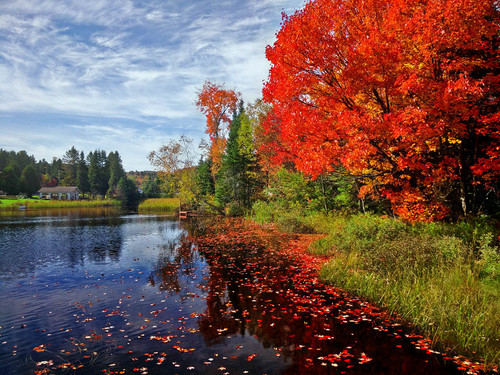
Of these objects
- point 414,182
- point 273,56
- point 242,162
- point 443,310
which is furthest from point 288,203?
point 443,310

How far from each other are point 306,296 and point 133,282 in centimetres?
652

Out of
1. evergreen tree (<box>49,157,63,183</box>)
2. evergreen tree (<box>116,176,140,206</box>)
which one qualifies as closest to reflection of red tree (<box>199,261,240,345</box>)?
evergreen tree (<box>116,176,140,206</box>)

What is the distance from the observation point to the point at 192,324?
732 cm

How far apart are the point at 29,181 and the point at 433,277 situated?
110m

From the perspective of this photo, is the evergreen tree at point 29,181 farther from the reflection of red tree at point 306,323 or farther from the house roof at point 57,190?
the reflection of red tree at point 306,323

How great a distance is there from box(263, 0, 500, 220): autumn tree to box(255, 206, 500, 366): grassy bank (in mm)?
1998

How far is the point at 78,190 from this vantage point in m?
96.7

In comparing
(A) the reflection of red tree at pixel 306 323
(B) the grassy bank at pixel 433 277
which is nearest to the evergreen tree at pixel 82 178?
(A) the reflection of red tree at pixel 306 323

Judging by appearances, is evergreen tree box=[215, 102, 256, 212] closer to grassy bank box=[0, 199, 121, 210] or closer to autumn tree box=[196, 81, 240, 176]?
autumn tree box=[196, 81, 240, 176]

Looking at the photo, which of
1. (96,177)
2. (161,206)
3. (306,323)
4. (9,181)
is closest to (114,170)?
(96,177)

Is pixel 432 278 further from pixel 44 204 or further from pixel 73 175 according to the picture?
pixel 73 175

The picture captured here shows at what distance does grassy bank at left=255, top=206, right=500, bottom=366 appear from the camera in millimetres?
6125

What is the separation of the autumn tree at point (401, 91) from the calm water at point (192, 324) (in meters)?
5.49

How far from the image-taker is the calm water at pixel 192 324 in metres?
5.60
